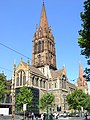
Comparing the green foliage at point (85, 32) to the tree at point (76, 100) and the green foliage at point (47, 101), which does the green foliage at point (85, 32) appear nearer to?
the green foliage at point (47, 101)

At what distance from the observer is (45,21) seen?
101 meters

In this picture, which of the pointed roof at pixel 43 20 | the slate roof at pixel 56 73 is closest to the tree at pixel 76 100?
the slate roof at pixel 56 73

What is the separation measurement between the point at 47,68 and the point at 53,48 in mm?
12040

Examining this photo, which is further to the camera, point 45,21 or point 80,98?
point 45,21

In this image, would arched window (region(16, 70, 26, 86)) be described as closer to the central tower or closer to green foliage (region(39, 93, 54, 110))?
green foliage (region(39, 93, 54, 110))

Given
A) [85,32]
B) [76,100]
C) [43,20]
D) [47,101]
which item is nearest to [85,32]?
[85,32]

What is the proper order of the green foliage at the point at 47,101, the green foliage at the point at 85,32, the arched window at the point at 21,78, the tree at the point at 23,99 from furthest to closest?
the arched window at the point at 21,78, the green foliage at the point at 47,101, the tree at the point at 23,99, the green foliage at the point at 85,32

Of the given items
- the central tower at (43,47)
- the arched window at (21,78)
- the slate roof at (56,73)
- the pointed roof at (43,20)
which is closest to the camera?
the arched window at (21,78)

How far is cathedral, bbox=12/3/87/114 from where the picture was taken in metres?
80.4

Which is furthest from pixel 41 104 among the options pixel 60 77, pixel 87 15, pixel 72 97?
pixel 87 15

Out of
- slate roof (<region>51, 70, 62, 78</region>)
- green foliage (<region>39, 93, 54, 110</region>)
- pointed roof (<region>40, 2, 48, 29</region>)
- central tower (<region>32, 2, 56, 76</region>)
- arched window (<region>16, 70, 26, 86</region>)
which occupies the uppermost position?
pointed roof (<region>40, 2, 48, 29</region>)

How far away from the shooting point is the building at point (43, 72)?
80.5 meters

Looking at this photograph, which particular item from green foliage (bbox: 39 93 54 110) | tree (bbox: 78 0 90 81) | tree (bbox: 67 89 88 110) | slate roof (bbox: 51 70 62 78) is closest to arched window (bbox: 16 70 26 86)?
green foliage (bbox: 39 93 54 110)

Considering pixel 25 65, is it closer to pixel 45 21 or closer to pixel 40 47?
pixel 40 47
